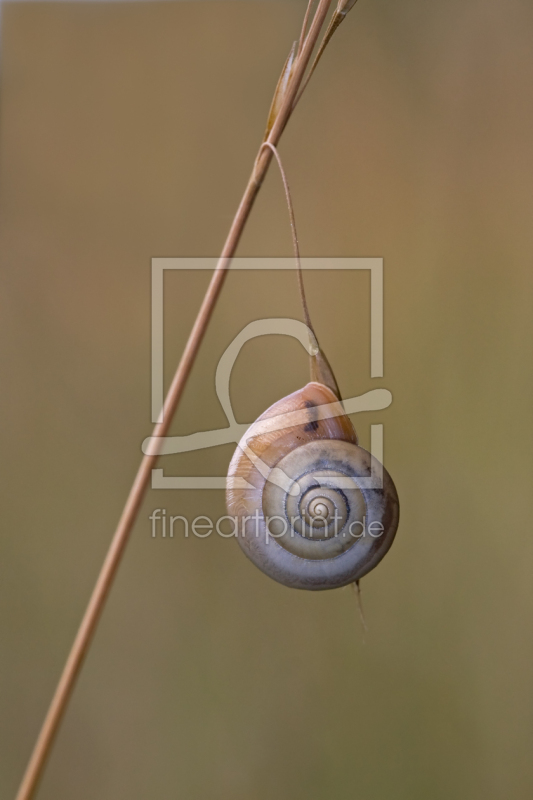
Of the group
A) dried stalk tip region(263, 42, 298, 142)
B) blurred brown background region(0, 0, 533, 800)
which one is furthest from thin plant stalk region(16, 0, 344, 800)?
blurred brown background region(0, 0, 533, 800)

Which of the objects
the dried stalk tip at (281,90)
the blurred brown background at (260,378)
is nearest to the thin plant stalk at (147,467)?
the dried stalk tip at (281,90)

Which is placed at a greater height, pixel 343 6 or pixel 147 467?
pixel 343 6

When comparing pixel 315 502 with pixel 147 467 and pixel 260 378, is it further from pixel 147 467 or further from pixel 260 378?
pixel 260 378

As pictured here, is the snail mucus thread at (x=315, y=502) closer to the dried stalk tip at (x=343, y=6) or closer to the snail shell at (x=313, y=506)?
the snail shell at (x=313, y=506)

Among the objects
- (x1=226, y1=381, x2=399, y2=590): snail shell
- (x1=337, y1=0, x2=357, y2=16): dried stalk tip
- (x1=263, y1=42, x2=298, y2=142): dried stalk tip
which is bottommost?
(x1=226, y1=381, x2=399, y2=590): snail shell

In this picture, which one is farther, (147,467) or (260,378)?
(260,378)

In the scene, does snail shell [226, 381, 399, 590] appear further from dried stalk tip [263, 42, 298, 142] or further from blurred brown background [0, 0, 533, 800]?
blurred brown background [0, 0, 533, 800]

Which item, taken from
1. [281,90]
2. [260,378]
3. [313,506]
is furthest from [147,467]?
[260,378]
